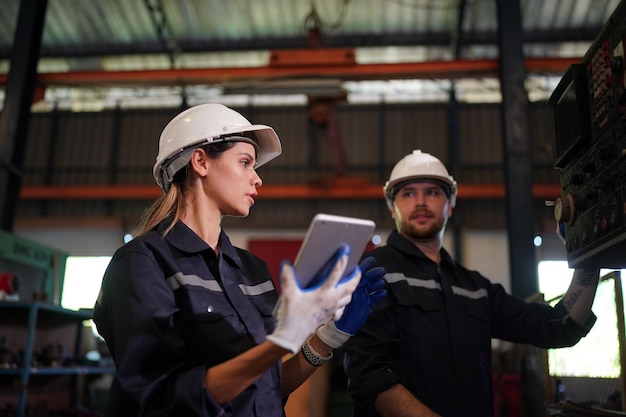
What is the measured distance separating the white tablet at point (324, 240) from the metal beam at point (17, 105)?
5.23 m

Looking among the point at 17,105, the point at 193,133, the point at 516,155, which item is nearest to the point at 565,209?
the point at 193,133

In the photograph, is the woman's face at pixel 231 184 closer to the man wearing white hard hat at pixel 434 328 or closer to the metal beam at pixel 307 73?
the man wearing white hard hat at pixel 434 328

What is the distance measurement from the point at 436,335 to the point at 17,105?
5171 mm

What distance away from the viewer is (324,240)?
4.62ft

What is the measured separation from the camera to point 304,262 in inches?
55.1

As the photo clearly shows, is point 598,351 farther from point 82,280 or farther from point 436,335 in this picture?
point 82,280

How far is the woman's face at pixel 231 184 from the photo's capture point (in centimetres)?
185

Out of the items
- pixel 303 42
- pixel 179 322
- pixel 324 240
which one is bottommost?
pixel 179 322

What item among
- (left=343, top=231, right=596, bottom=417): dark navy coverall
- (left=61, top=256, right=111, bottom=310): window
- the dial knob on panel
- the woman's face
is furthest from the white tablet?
(left=61, top=256, right=111, bottom=310): window

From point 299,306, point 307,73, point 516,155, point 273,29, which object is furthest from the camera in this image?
point 273,29

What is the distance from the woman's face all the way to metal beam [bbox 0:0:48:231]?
15.3ft

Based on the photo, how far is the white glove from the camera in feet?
4.49

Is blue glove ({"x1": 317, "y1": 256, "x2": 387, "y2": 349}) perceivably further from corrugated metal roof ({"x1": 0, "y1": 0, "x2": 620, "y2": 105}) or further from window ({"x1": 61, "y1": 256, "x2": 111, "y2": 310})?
window ({"x1": 61, "y1": 256, "x2": 111, "y2": 310})

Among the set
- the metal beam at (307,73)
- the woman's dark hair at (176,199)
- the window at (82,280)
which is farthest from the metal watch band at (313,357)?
the window at (82,280)
